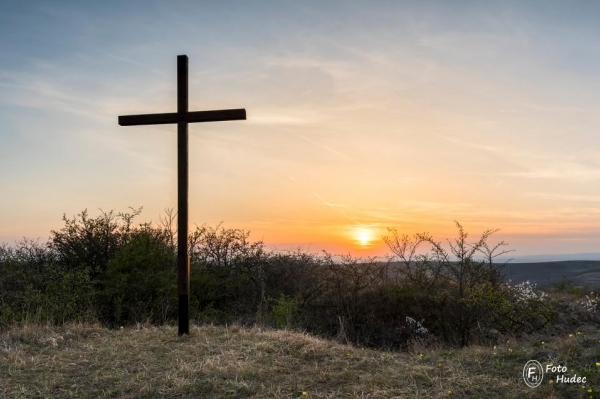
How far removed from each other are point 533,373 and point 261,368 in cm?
349

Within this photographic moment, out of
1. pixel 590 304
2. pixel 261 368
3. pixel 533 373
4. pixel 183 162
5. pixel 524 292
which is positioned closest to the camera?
pixel 533 373

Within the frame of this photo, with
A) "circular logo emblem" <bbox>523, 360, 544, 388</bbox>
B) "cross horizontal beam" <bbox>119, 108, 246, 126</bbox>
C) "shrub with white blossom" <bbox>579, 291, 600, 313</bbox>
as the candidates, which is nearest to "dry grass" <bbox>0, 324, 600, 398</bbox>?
"circular logo emblem" <bbox>523, 360, 544, 388</bbox>

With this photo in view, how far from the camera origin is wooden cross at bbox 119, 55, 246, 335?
8.68 metres

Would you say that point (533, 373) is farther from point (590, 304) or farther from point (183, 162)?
point (590, 304)

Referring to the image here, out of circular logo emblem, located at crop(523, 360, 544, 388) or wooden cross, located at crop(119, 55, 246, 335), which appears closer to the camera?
circular logo emblem, located at crop(523, 360, 544, 388)

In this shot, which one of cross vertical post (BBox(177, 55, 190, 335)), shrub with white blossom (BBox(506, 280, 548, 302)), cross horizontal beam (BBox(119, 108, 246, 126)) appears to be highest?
cross horizontal beam (BBox(119, 108, 246, 126))

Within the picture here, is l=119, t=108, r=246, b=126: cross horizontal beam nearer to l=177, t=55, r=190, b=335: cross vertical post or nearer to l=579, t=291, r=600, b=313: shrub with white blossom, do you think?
l=177, t=55, r=190, b=335: cross vertical post

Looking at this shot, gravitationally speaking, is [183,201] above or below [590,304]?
above

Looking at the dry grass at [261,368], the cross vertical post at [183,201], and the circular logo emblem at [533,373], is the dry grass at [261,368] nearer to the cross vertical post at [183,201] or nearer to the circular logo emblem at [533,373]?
the circular logo emblem at [533,373]

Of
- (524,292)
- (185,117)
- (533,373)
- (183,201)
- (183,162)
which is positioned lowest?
(533,373)

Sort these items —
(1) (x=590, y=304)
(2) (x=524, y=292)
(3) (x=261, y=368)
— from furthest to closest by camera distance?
(1) (x=590, y=304) < (2) (x=524, y=292) < (3) (x=261, y=368)

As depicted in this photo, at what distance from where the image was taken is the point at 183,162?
8828 mm

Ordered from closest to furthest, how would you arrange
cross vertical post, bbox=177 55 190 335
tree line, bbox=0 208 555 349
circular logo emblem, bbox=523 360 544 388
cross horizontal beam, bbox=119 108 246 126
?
circular logo emblem, bbox=523 360 544 388 → cross horizontal beam, bbox=119 108 246 126 → cross vertical post, bbox=177 55 190 335 → tree line, bbox=0 208 555 349

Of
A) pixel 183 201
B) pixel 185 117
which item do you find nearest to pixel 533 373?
pixel 183 201
